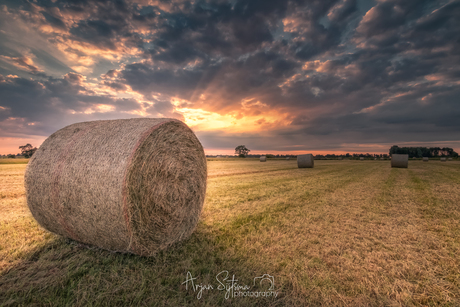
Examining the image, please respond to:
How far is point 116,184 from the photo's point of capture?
3625mm

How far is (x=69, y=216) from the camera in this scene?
4074 mm

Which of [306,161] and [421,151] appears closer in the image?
[306,161]

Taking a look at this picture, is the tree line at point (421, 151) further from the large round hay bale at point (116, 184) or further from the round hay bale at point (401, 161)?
the large round hay bale at point (116, 184)

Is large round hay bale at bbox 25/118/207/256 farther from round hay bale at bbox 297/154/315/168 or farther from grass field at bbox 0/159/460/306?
round hay bale at bbox 297/154/315/168

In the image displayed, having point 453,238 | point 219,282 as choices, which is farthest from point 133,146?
point 453,238

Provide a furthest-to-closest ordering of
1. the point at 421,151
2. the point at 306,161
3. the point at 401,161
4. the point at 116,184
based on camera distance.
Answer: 1. the point at 421,151
2. the point at 401,161
3. the point at 306,161
4. the point at 116,184

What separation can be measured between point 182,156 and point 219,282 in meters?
2.74

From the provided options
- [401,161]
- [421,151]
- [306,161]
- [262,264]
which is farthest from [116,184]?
[421,151]

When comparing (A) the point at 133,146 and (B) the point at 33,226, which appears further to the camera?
(B) the point at 33,226

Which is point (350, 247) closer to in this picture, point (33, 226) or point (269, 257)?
point (269, 257)

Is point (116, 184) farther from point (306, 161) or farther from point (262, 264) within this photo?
point (306, 161)

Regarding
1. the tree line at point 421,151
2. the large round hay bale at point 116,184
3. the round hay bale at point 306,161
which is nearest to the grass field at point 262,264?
the large round hay bale at point 116,184

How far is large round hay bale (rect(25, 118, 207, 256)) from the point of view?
3.72 metres

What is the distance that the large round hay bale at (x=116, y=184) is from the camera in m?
3.72
